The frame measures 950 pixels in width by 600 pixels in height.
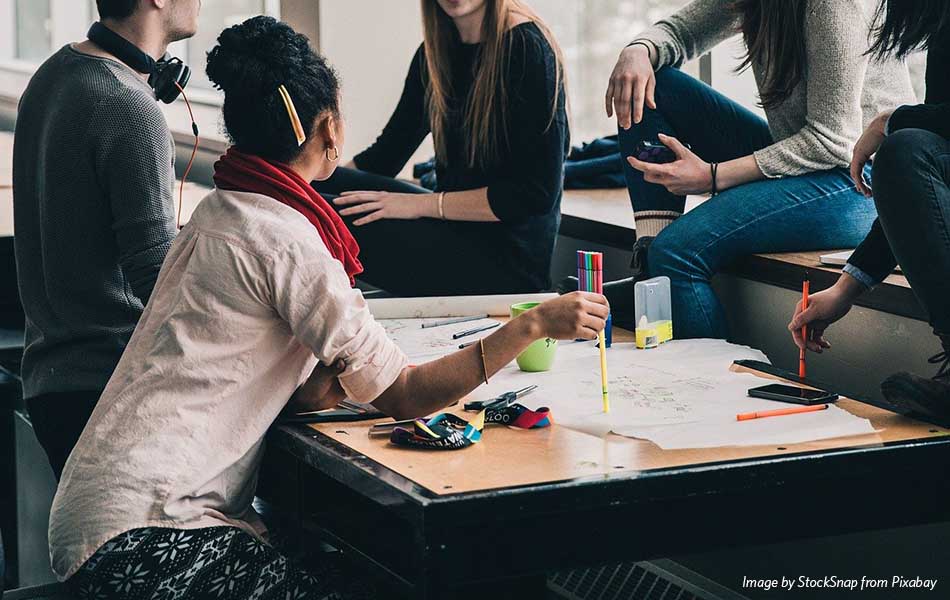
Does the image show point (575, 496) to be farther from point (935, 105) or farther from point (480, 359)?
point (935, 105)

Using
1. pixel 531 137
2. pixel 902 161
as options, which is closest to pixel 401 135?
pixel 531 137

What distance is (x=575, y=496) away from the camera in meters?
1.10

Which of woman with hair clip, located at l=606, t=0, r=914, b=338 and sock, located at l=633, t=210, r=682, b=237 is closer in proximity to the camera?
woman with hair clip, located at l=606, t=0, r=914, b=338

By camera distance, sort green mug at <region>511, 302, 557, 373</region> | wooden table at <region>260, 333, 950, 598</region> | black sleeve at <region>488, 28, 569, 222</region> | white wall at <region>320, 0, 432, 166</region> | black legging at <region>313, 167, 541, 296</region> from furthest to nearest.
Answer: white wall at <region>320, 0, 432, 166</region> → black legging at <region>313, 167, 541, 296</region> → black sleeve at <region>488, 28, 569, 222</region> → green mug at <region>511, 302, 557, 373</region> → wooden table at <region>260, 333, 950, 598</region>

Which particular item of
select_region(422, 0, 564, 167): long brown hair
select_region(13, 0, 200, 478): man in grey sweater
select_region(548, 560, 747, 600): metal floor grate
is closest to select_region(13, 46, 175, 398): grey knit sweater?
select_region(13, 0, 200, 478): man in grey sweater

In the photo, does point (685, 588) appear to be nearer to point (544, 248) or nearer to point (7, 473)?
point (544, 248)

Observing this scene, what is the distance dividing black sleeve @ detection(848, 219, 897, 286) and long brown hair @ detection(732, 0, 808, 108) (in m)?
0.44

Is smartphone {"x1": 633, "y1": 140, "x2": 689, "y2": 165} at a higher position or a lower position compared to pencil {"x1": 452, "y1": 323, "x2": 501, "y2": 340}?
higher

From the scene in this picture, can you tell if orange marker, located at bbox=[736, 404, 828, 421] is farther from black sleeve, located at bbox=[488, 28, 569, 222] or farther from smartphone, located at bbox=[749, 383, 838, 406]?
black sleeve, located at bbox=[488, 28, 569, 222]

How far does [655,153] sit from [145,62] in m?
0.87

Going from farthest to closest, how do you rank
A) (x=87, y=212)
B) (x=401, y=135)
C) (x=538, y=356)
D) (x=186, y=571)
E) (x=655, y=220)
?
(x=401, y=135) < (x=655, y=220) < (x=87, y=212) < (x=538, y=356) < (x=186, y=571)

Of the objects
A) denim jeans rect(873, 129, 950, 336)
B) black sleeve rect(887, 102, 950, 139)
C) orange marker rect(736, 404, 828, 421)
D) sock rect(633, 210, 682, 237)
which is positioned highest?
black sleeve rect(887, 102, 950, 139)

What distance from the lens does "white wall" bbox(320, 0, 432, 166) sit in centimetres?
354

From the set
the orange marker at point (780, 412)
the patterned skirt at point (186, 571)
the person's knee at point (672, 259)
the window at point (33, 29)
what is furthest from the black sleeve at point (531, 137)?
the window at point (33, 29)
